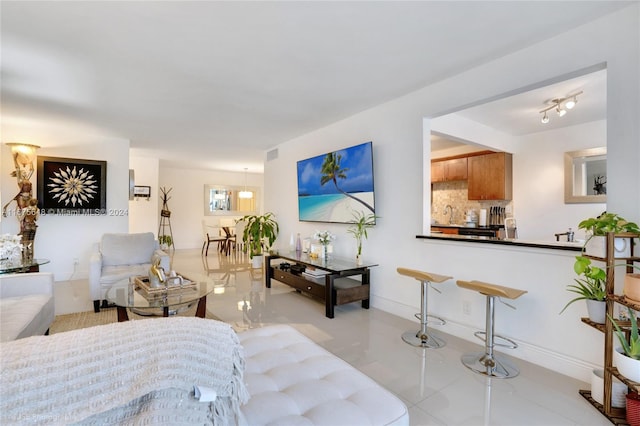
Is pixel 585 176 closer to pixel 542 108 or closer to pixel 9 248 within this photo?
pixel 542 108

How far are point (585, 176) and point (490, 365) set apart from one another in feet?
12.6

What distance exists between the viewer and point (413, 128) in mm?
3352

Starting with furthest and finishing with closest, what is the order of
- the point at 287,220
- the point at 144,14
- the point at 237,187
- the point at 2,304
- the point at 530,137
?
1. the point at 237,187
2. the point at 287,220
3. the point at 530,137
4. the point at 2,304
5. the point at 144,14

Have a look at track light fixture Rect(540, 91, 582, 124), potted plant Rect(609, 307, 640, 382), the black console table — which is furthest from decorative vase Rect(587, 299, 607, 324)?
track light fixture Rect(540, 91, 582, 124)

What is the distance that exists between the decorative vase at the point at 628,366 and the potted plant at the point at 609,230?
57 cm

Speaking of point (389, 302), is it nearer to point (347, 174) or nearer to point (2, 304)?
point (347, 174)

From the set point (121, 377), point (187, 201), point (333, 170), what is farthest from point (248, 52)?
point (187, 201)

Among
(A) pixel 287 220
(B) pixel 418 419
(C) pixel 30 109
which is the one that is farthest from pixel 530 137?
(C) pixel 30 109

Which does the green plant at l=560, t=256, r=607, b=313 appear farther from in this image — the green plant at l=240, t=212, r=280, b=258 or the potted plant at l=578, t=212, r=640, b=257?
the green plant at l=240, t=212, r=280, b=258

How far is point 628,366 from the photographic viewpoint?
5.30 feet

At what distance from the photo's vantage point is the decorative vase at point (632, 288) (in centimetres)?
164

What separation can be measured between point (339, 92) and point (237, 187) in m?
7.68

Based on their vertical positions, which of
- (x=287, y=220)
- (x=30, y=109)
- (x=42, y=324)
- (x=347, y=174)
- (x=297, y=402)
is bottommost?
(x=42, y=324)

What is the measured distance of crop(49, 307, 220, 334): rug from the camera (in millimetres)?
3067
